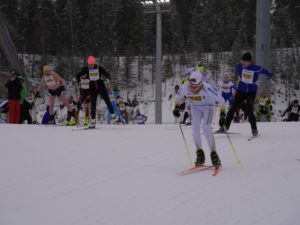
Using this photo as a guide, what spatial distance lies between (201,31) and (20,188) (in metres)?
44.5

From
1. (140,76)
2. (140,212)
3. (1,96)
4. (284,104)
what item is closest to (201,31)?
(140,76)

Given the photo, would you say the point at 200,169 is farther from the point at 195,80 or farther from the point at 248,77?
the point at 248,77

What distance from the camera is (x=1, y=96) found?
95.7ft

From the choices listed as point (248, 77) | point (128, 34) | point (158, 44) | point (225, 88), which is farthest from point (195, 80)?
point (128, 34)

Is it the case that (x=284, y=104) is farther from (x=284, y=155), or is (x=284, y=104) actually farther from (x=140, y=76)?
(x=284, y=155)

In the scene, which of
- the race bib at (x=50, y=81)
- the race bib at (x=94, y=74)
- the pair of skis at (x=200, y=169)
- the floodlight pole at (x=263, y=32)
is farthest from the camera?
the floodlight pole at (x=263, y=32)

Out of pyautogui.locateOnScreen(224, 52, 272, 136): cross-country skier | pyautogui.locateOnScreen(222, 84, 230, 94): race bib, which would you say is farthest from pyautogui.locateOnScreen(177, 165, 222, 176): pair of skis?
pyautogui.locateOnScreen(222, 84, 230, 94): race bib

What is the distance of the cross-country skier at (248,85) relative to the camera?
9.74 m

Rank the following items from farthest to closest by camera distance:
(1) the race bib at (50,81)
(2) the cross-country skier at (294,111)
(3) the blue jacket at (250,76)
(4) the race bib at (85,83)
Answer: (2) the cross-country skier at (294,111) → (1) the race bib at (50,81) → (4) the race bib at (85,83) → (3) the blue jacket at (250,76)

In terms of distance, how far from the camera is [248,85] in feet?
32.2

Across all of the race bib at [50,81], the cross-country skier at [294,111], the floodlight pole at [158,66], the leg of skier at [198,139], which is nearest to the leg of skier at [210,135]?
the leg of skier at [198,139]

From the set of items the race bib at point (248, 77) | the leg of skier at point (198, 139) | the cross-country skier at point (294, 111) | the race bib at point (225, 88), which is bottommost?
the cross-country skier at point (294, 111)

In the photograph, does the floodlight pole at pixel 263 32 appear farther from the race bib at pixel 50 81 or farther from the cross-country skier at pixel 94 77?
the race bib at pixel 50 81

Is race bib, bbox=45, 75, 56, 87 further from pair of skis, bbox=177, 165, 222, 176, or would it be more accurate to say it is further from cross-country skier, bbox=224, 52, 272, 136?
pair of skis, bbox=177, 165, 222, 176
